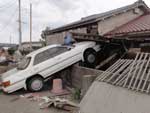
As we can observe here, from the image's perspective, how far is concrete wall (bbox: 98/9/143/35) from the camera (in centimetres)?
1365

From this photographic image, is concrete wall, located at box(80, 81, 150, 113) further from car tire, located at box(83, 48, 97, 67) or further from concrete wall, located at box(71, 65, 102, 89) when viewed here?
car tire, located at box(83, 48, 97, 67)

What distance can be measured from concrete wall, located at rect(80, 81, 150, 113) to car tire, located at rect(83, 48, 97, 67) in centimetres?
486

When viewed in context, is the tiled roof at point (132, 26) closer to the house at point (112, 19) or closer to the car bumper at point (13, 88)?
the house at point (112, 19)

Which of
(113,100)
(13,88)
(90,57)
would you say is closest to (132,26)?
(90,57)

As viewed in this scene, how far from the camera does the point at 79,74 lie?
11.8 metres

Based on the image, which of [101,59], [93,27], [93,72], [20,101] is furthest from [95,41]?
[20,101]

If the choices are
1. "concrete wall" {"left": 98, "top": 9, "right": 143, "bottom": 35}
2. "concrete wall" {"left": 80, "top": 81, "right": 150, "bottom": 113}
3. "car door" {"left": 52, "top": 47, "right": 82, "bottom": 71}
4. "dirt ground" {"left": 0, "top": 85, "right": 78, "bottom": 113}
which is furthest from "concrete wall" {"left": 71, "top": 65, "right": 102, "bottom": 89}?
"concrete wall" {"left": 80, "top": 81, "right": 150, "bottom": 113}

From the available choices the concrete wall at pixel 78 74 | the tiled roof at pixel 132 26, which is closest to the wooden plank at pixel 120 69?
the concrete wall at pixel 78 74

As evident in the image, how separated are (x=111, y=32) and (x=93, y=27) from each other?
1.37 meters

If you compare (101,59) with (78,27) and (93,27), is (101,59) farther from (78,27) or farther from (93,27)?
(78,27)

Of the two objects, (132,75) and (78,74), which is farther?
(78,74)

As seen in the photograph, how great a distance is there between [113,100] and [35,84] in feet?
20.7

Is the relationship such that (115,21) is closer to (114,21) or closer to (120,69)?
(114,21)

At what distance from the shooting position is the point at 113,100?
623 cm
